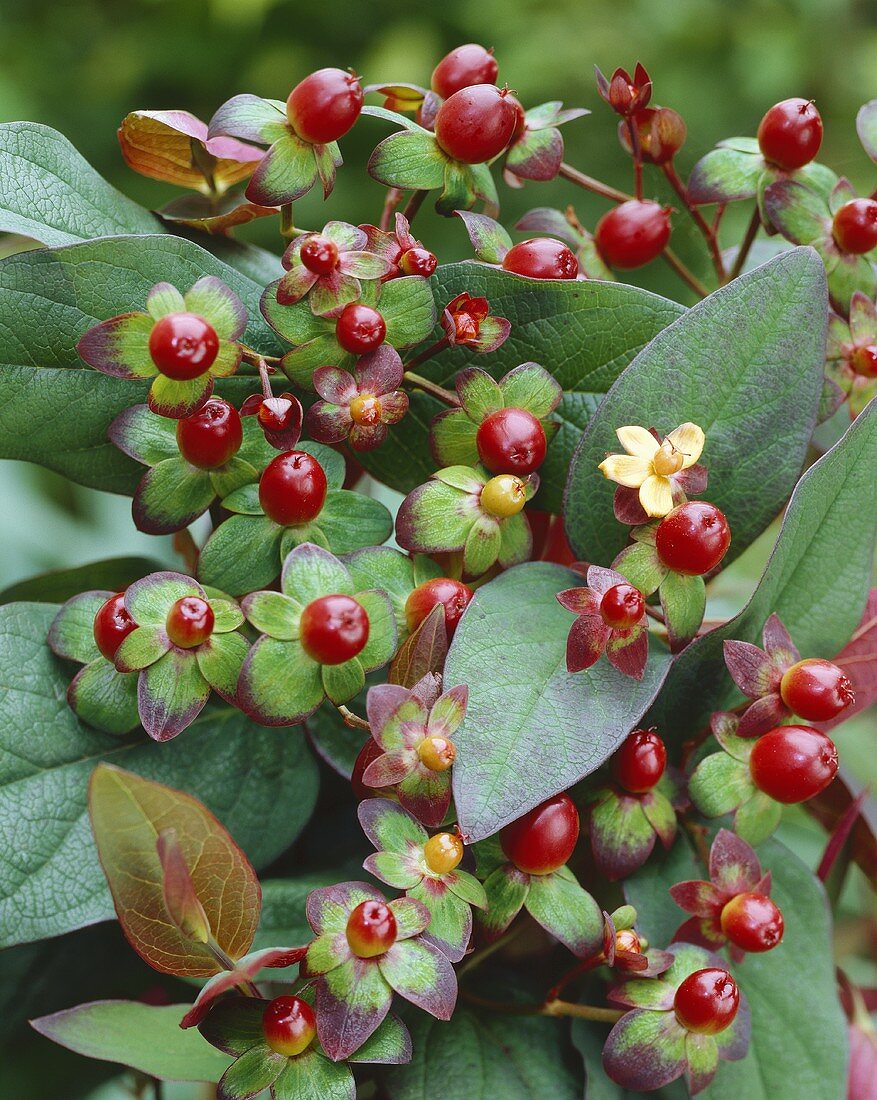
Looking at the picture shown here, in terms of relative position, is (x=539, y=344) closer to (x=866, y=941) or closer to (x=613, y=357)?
(x=613, y=357)

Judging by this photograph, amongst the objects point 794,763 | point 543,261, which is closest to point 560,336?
point 543,261

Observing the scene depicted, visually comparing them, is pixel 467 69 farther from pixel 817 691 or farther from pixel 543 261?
pixel 817 691

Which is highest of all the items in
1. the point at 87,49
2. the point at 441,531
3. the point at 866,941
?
the point at 441,531

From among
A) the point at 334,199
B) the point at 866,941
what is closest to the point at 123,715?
the point at 866,941

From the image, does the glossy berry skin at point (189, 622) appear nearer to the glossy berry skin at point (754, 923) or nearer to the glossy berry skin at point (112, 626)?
the glossy berry skin at point (112, 626)

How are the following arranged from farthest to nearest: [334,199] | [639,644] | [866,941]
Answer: [334,199] → [866,941] → [639,644]

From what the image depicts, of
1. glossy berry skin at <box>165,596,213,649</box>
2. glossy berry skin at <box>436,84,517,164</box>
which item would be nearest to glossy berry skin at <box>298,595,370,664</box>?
glossy berry skin at <box>165,596,213,649</box>
